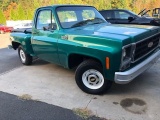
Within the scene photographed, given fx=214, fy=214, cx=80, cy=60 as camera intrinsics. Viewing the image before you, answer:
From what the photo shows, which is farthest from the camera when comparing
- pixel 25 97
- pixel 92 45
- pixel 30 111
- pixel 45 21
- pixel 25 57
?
pixel 25 57

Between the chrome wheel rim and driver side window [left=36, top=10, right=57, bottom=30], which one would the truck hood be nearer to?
driver side window [left=36, top=10, right=57, bottom=30]

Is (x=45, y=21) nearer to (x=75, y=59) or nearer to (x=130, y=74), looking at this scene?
(x=75, y=59)

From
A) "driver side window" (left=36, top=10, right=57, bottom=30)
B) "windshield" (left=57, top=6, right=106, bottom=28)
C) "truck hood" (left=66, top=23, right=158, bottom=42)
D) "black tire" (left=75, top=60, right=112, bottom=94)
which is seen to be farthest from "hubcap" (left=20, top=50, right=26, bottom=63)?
"black tire" (left=75, top=60, right=112, bottom=94)

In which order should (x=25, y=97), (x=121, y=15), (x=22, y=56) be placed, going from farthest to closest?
(x=121, y=15) < (x=22, y=56) < (x=25, y=97)

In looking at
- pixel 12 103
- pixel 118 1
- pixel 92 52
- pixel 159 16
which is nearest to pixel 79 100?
pixel 92 52

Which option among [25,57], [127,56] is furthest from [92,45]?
[25,57]

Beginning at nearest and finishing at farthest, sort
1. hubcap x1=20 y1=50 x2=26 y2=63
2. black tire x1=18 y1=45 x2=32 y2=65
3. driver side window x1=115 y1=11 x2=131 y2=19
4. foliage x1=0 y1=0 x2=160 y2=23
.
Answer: black tire x1=18 y1=45 x2=32 y2=65, hubcap x1=20 y1=50 x2=26 y2=63, driver side window x1=115 y1=11 x2=131 y2=19, foliage x1=0 y1=0 x2=160 y2=23

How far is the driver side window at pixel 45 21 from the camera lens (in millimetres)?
5173

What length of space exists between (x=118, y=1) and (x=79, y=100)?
152 feet

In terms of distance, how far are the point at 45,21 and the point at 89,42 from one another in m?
1.85

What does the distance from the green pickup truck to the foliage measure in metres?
34.0

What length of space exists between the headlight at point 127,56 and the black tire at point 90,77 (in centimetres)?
52

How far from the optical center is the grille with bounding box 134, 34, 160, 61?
169 inches

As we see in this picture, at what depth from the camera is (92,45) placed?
4133mm
